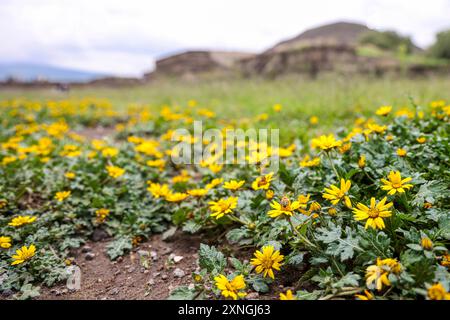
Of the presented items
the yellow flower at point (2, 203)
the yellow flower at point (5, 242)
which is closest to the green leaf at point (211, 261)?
the yellow flower at point (5, 242)

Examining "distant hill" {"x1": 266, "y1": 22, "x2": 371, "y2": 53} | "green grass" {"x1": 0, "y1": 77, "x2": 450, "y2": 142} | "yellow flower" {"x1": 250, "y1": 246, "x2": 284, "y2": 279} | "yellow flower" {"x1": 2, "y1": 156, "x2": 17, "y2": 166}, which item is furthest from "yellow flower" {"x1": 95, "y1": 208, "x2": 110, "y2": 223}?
"distant hill" {"x1": 266, "y1": 22, "x2": 371, "y2": 53}

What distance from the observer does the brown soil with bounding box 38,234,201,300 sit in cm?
186

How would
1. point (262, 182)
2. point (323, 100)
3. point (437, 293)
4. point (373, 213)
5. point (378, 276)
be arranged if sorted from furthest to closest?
1. point (323, 100)
2. point (262, 182)
3. point (373, 213)
4. point (378, 276)
5. point (437, 293)

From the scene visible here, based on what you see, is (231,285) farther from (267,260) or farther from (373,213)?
(373,213)

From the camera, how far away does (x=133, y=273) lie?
207 centimetres

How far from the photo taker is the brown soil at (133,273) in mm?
1859

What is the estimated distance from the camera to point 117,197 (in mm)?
2707

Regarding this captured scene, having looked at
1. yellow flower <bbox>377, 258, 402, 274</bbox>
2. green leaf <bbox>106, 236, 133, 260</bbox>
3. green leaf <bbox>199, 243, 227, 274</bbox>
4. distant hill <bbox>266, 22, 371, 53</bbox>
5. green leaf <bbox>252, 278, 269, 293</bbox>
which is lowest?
green leaf <bbox>106, 236, 133, 260</bbox>

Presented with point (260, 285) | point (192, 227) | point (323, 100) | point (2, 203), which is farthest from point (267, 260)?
point (323, 100)

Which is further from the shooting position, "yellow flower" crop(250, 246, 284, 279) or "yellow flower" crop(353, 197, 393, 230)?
"yellow flower" crop(250, 246, 284, 279)

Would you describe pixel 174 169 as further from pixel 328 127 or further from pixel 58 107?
pixel 58 107

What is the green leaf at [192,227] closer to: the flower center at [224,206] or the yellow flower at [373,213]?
the flower center at [224,206]

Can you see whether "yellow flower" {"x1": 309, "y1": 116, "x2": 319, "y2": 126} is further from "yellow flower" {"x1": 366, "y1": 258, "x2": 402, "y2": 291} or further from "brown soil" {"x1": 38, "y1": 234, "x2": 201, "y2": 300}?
"yellow flower" {"x1": 366, "y1": 258, "x2": 402, "y2": 291}

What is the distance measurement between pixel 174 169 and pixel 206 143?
0.55 m
